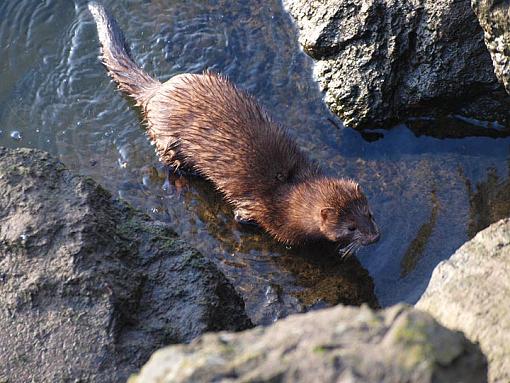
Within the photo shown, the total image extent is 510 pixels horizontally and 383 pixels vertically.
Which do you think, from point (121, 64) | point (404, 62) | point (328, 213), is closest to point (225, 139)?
point (328, 213)

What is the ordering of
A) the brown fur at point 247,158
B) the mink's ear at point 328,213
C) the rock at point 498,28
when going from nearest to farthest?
1. the rock at point 498,28
2. the mink's ear at point 328,213
3. the brown fur at point 247,158

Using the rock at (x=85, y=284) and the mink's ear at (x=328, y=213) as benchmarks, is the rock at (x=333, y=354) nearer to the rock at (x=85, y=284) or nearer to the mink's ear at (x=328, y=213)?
the rock at (x=85, y=284)

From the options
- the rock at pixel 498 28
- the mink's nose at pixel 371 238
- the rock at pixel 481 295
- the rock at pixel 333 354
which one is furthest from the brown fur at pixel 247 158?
the rock at pixel 333 354

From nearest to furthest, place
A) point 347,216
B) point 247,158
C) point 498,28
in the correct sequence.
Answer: point 498,28 < point 347,216 < point 247,158

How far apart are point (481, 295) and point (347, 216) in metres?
2.38

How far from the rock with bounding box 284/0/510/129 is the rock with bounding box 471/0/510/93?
37.7 inches

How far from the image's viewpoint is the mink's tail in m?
6.44

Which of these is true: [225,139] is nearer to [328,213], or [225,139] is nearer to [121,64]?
[328,213]

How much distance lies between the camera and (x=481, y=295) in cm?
319

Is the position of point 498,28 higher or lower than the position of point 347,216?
higher

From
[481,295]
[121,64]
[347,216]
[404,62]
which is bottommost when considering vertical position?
[347,216]

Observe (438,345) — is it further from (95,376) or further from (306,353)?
(95,376)

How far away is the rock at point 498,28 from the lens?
14.4 feet

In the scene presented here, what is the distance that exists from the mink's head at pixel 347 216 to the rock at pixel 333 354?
315 centimetres
